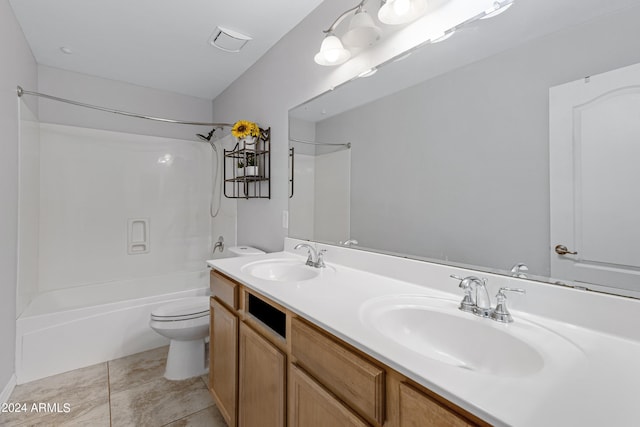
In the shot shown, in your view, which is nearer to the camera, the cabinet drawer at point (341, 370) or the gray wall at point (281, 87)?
the cabinet drawer at point (341, 370)

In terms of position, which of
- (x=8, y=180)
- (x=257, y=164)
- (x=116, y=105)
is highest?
(x=116, y=105)

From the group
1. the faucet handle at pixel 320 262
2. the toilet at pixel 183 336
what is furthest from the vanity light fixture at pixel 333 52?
the toilet at pixel 183 336

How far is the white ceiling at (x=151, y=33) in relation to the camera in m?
1.79

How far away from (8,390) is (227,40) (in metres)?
2.68

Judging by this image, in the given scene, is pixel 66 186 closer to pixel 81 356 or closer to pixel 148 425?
pixel 81 356

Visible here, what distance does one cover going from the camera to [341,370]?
75 cm

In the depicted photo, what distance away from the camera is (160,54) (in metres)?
2.36

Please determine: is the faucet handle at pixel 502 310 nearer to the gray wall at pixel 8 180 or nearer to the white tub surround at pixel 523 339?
the white tub surround at pixel 523 339

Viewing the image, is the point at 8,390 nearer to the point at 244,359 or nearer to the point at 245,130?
the point at 244,359

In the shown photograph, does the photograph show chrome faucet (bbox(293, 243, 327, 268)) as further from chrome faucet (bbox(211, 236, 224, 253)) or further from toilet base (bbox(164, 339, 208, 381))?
chrome faucet (bbox(211, 236, 224, 253))

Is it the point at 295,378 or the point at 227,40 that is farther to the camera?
the point at 227,40

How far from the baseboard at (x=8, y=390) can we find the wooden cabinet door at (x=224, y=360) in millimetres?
1228

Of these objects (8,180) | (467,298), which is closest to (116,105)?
(8,180)

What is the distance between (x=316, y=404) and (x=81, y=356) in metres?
2.17
